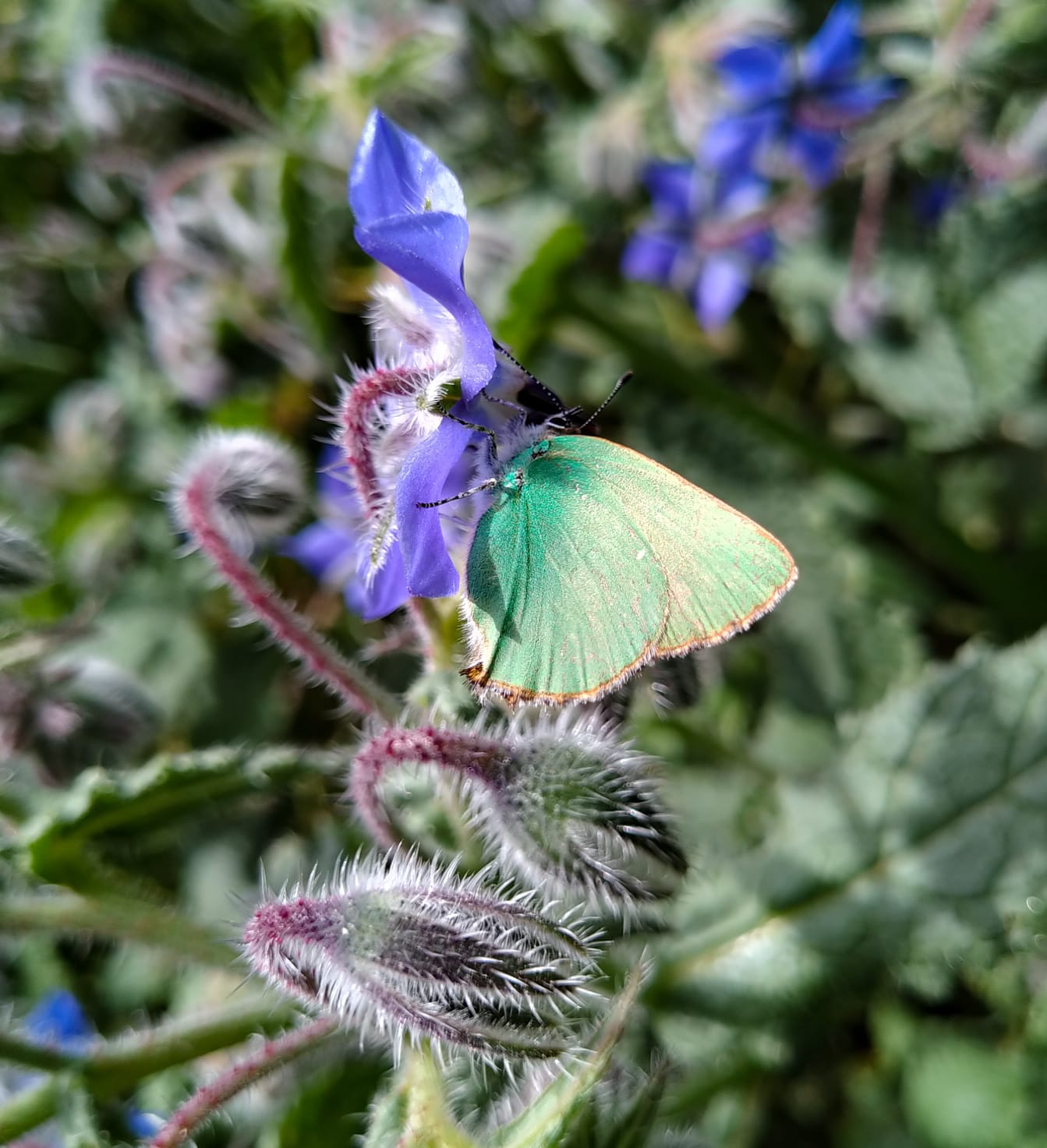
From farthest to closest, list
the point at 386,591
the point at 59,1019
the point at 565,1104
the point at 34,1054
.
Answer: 1. the point at 59,1019
2. the point at 34,1054
3. the point at 386,591
4. the point at 565,1104

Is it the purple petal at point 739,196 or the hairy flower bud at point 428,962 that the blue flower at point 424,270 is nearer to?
the hairy flower bud at point 428,962

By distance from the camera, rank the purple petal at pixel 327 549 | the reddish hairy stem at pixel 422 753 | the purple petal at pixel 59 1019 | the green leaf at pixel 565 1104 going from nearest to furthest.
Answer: the green leaf at pixel 565 1104 < the reddish hairy stem at pixel 422 753 < the purple petal at pixel 59 1019 < the purple petal at pixel 327 549

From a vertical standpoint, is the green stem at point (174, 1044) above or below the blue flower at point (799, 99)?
below

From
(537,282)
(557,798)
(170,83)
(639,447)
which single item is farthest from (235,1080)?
(170,83)

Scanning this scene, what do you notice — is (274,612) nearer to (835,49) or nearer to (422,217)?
(422,217)

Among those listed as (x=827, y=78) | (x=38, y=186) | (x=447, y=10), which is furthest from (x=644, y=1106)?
(x=38, y=186)

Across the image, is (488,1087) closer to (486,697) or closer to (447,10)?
(486,697)

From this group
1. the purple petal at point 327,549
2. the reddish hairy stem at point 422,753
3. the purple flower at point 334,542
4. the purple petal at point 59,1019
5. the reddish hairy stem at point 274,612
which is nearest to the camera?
the reddish hairy stem at point 422,753

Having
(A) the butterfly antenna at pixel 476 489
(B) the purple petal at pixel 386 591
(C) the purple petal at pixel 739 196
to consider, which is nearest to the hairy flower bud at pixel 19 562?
(B) the purple petal at pixel 386 591
